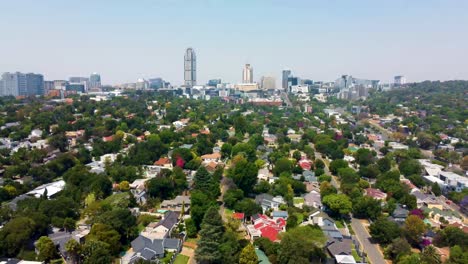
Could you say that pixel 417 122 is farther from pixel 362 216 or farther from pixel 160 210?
pixel 160 210

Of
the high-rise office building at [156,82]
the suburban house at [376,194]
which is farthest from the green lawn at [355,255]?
the high-rise office building at [156,82]

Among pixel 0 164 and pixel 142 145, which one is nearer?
pixel 0 164

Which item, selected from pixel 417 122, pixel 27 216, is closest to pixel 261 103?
pixel 417 122


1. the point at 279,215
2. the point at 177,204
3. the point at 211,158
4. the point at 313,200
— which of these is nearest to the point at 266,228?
the point at 279,215

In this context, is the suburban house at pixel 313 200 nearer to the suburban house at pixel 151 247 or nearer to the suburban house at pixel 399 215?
the suburban house at pixel 399 215

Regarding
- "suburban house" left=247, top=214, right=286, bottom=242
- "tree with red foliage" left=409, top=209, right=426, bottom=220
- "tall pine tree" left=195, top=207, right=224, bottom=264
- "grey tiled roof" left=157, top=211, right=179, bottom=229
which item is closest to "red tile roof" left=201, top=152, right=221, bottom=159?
"grey tiled roof" left=157, top=211, right=179, bottom=229
